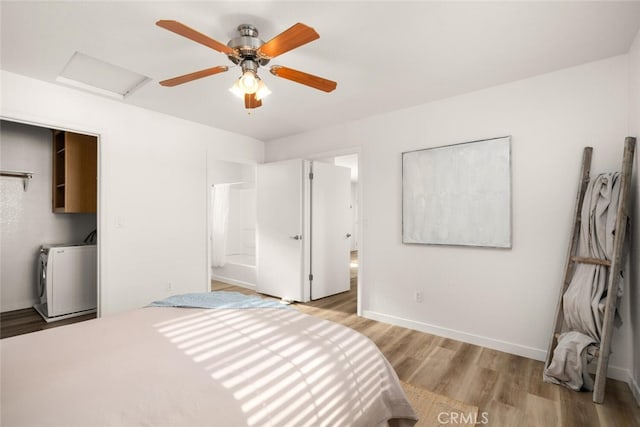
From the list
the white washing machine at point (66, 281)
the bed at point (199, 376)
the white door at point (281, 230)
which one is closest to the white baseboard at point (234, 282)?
the white door at point (281, 230)

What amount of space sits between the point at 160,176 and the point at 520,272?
386 cm

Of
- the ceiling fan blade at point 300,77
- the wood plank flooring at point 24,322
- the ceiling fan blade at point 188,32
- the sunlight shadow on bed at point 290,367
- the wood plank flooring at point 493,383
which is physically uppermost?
the ceiling fan blade at point 188,32

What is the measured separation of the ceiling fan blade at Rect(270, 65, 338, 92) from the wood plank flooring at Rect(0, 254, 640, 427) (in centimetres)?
219

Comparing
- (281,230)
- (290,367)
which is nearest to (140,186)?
(281,230)

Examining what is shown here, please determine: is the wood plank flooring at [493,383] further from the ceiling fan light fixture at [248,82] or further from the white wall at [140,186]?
the ceiling fan light fixture at [248,82]

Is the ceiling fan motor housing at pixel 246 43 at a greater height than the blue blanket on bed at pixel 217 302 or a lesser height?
greater

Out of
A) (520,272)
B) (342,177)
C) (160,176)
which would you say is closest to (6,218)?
(160,176)

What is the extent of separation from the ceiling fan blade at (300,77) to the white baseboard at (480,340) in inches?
101

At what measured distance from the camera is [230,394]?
1073mm

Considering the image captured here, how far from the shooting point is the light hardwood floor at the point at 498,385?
1.87 metres

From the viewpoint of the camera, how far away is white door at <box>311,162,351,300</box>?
14.6 feet

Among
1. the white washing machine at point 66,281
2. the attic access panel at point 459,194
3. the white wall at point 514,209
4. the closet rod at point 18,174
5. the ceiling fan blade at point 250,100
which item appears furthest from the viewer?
the closet rod at point 18,174

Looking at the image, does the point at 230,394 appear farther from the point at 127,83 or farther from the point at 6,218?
the point at 6,218

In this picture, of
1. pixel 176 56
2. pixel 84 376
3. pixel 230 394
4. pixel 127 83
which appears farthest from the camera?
pixel 127 83
